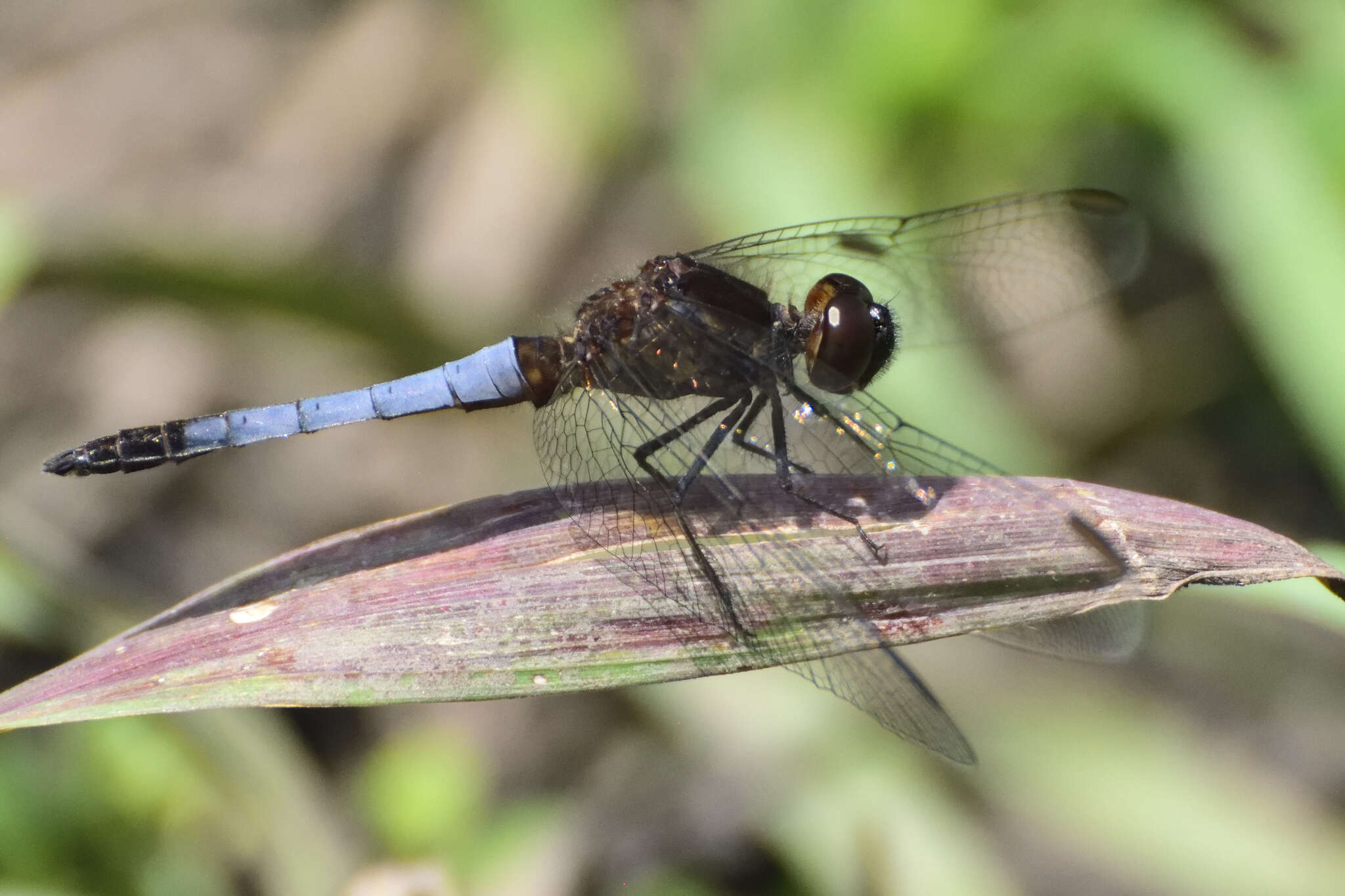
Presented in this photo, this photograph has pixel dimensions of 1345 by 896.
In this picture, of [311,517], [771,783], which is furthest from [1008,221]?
[311,517]

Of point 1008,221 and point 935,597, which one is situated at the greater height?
point 1008,221

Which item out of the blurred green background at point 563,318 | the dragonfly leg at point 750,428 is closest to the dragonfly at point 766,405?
the dragonfly leg at point 750,428

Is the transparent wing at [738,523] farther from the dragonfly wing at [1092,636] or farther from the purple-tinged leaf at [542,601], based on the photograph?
the dragonfly wing at [1092,636]

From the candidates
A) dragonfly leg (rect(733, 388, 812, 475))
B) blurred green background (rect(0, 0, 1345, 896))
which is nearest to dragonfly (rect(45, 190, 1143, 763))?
dragonfly leg (rect(733, 388, 812, 475))

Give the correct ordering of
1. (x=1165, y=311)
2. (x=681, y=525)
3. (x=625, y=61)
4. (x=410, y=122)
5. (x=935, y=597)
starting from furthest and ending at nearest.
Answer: (x=410, y=122) < (x=625, y=61) < (x=1165, y=311) < (x=681, y=525) < (x=935, y=597)

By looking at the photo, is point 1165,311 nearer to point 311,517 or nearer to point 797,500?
point 797,500

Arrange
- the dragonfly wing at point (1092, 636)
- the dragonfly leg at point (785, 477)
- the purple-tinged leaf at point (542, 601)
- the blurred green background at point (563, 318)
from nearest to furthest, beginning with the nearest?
1. the purple-tinged leaf at point (542, 601)
2. the dragonfly leg at point (785, 477)
3. the dragonfly wing at point (1092, 636)
4. the blurred green background at point (563, 318)
